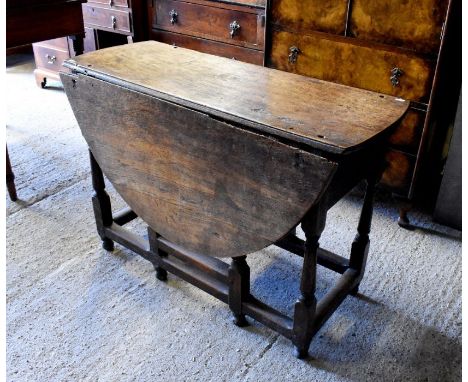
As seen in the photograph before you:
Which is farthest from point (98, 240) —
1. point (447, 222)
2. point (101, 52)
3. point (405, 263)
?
point (447, 222)

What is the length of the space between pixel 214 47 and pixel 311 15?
627mm

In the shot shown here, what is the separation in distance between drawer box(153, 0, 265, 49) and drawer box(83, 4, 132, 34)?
0.24 meters

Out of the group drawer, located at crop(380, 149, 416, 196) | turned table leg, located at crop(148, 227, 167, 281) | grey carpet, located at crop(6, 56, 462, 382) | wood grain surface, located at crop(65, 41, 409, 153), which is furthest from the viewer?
drawer, located at crop(380, 149, 416, 196)

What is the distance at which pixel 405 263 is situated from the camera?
1.99 m

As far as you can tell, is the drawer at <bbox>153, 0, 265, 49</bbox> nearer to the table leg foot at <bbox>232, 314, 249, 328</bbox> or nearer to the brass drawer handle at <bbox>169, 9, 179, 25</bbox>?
the brass drawer handle at <bbox>169, 9, 179, 25</bbox>

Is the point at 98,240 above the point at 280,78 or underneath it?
underneath

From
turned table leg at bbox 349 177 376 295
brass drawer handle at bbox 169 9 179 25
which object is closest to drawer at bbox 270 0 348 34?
brass drawer handle at bbox 169 9 179 25

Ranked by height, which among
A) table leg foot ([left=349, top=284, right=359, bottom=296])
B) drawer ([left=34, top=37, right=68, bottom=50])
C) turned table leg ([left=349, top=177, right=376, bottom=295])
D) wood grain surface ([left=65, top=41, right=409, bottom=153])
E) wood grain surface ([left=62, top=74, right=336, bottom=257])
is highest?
wood grain surface ([left=65, top=41, right=409, bottom=153])

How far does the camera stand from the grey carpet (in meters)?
1.53

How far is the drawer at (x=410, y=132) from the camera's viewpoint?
2031mm

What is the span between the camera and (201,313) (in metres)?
1.73
